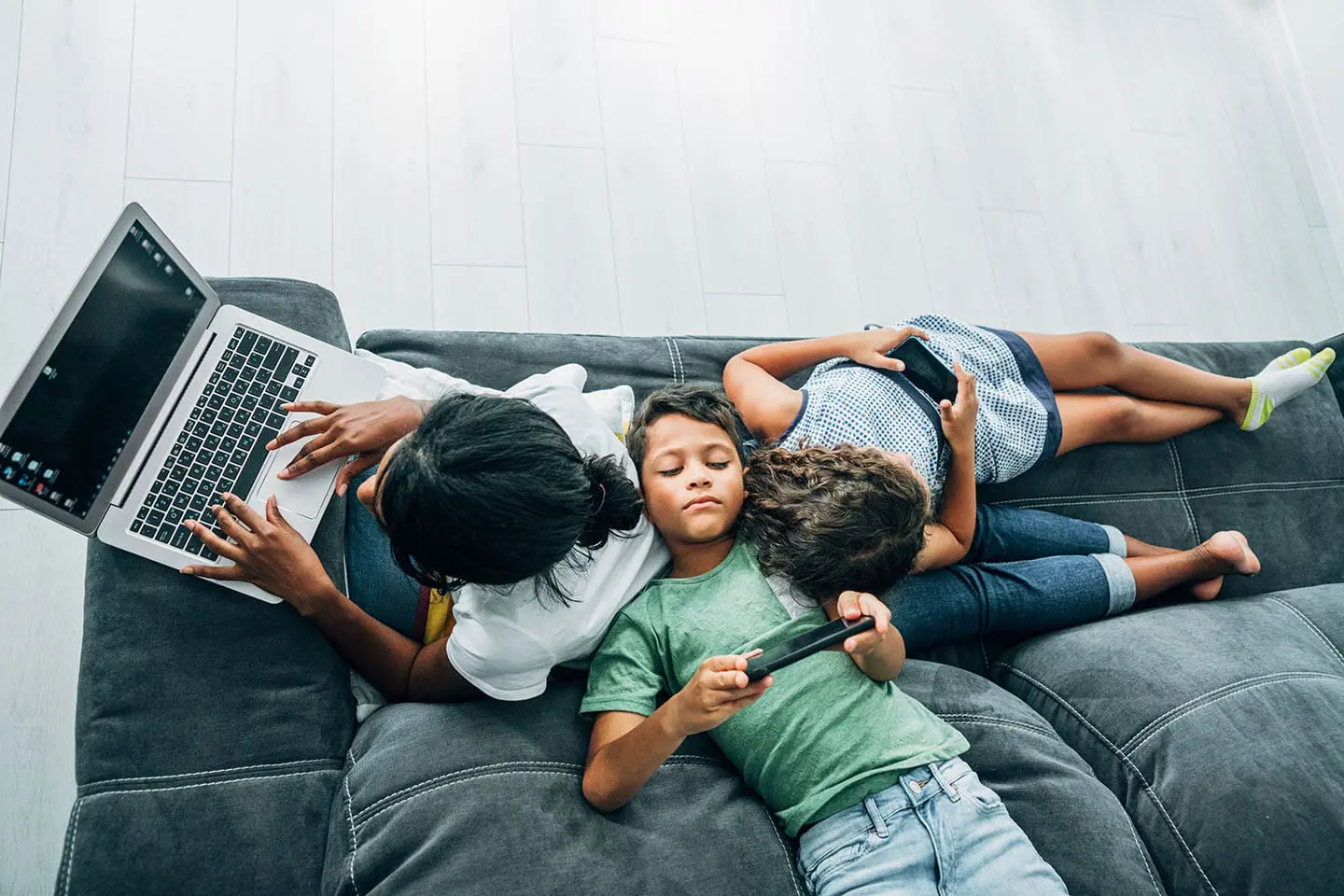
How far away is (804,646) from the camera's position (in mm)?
1092

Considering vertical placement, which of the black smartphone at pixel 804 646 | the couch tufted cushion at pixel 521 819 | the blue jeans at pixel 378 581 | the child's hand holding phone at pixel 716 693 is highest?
the blue jeans at pixel 378 581

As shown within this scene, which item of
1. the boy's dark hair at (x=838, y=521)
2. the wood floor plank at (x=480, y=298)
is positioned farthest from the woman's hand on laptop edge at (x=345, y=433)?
the wood floor plank at (x=480, y=298)

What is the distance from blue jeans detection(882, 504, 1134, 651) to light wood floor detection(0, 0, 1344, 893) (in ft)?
2.61

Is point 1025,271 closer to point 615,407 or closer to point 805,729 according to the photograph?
point 615,407

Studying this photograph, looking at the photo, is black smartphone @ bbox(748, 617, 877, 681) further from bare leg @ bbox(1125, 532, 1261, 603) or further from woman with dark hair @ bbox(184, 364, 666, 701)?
bare leg @ bbox(1125, 532, 1261, 603)

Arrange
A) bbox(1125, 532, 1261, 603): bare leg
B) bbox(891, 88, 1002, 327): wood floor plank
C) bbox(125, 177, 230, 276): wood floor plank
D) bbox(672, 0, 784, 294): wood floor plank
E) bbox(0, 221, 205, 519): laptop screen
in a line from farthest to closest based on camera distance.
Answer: bbox(891, 88, 1002, 327): wood floor plank < bbox(672, 0, 784, 294): wood floor plank < bbox(125, 177, 230, 276): wood floor plank < bbox(1125, 532, 1261, 603): bare leg < bbox(0, 221, 205, 519): laptop screen

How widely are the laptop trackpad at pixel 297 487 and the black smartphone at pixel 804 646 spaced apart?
0.70 meters

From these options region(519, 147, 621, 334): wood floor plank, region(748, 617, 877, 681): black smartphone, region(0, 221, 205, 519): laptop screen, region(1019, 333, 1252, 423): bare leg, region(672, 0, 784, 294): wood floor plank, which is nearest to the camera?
region(748, 617, 877, 681): black smartphone

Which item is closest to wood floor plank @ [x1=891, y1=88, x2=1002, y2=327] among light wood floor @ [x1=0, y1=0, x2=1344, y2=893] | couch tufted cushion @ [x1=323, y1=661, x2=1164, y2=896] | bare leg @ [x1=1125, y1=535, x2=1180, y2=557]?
light wood floor @ [x1=0, y1=0, x2=1344, y2=893]

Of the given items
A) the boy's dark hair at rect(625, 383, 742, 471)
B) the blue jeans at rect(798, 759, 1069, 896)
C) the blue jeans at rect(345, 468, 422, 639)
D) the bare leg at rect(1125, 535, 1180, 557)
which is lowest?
the blue jeans at rect(798, 759, 1069, 896)

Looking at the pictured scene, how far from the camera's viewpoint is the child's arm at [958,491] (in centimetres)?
152

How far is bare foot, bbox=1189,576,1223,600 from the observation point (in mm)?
1679

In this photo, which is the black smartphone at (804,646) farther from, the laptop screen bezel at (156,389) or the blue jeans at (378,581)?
the laptop screen bezel at (156,389)

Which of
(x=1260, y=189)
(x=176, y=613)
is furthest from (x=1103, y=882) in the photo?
(x=1260, y=189)
